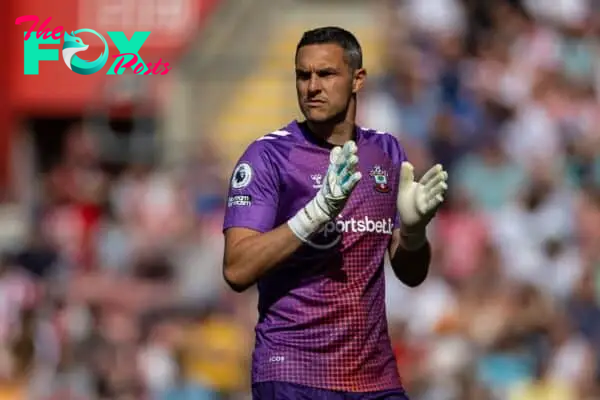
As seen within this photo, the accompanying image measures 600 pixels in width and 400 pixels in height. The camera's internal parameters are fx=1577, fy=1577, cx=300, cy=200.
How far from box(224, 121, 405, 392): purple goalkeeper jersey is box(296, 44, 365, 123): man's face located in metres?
0.15

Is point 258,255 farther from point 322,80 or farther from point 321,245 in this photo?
point 322,80

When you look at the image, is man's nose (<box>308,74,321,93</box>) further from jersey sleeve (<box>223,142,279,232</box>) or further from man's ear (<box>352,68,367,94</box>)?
jersey sleeve (<box>223,142,279,232</box>)

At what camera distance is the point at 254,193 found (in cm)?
577

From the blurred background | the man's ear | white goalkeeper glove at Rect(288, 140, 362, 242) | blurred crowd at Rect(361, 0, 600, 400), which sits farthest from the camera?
the blurred background

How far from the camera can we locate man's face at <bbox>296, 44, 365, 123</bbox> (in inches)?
228

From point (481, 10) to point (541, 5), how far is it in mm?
778

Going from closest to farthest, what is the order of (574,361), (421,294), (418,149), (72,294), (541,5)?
(574,361), (421,294), (418,149), (72,294), (541,5)

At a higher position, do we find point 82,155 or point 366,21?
point 366,21

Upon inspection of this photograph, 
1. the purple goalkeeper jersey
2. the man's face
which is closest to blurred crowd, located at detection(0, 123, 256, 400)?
the purple goalkeeper jersey

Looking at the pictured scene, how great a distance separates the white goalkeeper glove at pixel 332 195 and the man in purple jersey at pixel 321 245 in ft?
0.49

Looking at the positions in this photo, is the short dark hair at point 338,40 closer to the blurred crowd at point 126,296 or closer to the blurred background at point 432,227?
the blurred background at point 432,227

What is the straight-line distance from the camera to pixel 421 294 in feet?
36.3

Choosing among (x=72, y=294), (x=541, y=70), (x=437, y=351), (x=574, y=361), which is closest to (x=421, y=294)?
(x=437, y=351)

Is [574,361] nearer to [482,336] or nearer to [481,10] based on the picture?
[482,336]
